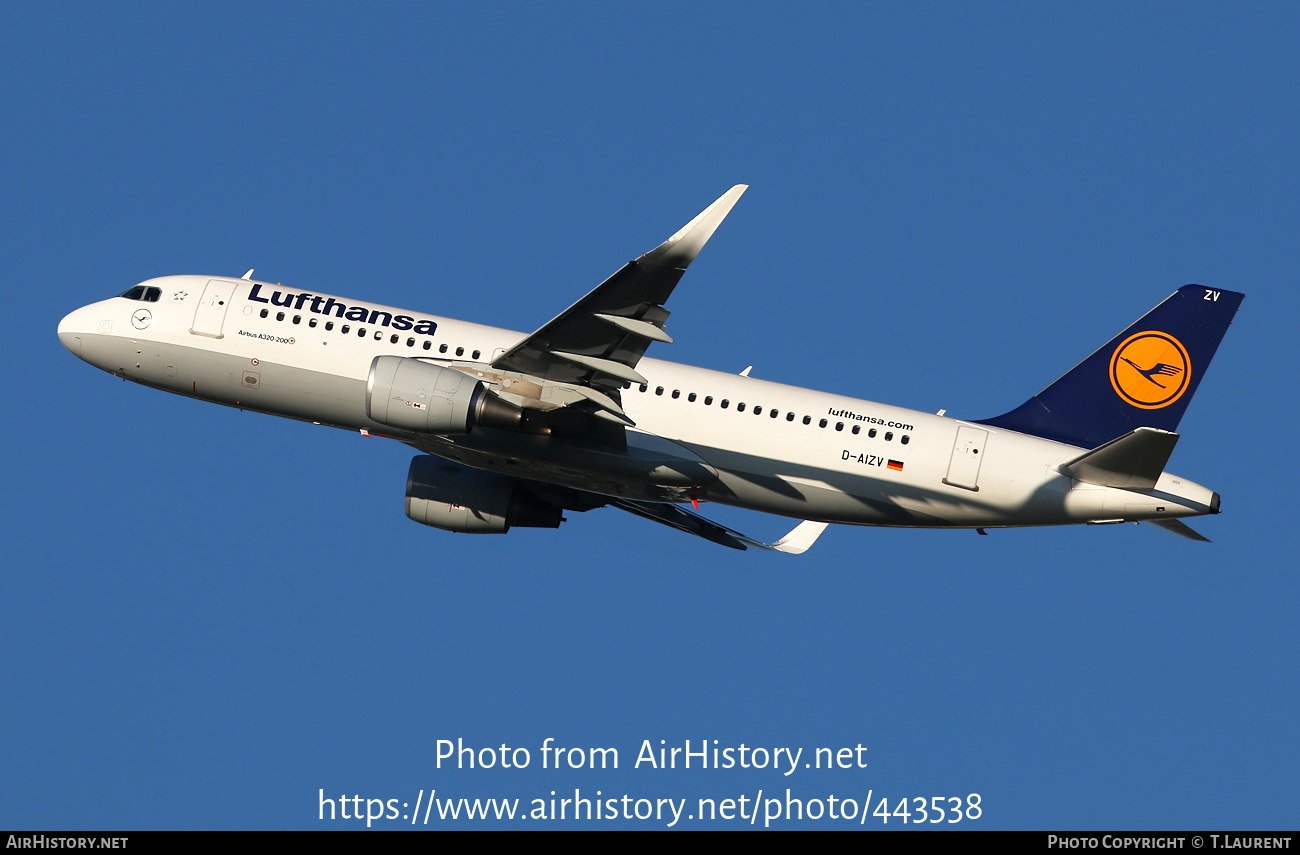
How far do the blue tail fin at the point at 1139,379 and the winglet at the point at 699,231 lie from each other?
11.3m

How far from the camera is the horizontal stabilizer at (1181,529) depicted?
103 feet

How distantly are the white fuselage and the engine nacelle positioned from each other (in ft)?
7.91

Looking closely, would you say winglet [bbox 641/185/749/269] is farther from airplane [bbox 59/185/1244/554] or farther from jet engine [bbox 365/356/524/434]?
jet engine [bbox 365/356/524/434]

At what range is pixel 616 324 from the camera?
28.2m

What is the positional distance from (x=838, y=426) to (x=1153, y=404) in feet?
26.0

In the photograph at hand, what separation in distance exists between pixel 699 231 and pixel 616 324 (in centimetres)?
286

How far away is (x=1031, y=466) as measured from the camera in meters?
32.3

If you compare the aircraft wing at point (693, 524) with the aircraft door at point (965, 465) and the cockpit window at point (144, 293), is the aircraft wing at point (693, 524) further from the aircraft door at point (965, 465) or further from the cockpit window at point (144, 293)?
the cockpit window at point (144, 293)
